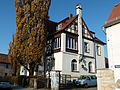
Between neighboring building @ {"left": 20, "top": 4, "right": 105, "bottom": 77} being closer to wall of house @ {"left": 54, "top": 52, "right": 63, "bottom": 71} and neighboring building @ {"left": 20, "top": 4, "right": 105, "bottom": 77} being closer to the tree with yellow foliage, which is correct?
A: wall of house @ {"left": 54, "top": 52, "right": 63, "bottom": 71}

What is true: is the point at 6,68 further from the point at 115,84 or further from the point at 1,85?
the point at 115,84

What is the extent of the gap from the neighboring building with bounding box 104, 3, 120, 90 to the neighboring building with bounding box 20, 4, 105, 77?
10.9 metres

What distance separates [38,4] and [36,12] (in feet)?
4.78

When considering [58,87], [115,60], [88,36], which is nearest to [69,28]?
[88,36]

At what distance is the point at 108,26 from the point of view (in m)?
14.9

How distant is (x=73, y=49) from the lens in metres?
26.4

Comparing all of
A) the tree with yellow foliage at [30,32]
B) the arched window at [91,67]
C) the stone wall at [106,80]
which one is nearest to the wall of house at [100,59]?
the arched window at [91,67]

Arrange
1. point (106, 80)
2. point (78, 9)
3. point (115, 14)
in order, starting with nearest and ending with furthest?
point (106, 80) → point (115, 14) → point (78, 9)

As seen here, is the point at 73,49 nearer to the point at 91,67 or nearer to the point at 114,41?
the point at 91,67

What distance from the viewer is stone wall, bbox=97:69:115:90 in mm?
13352

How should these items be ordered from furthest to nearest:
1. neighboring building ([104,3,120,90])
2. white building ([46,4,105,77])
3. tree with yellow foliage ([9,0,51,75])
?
white building ([46,4,105,77]) → tree with yellow foliage ([9,0,51,75]) → neighboring building ([104,3,120,90])

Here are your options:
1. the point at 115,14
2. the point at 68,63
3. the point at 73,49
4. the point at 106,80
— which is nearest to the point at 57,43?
the point at 73,49

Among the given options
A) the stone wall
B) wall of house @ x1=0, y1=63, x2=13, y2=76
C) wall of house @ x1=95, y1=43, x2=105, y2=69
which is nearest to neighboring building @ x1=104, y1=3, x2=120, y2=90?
the stone wall

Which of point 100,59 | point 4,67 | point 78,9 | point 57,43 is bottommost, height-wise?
point 4,67
